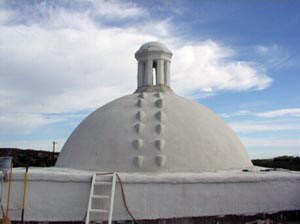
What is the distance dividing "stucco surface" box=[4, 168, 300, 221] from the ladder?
0.15m

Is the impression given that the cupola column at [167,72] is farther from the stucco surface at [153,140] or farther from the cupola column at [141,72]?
the stucco surface at [153,140]

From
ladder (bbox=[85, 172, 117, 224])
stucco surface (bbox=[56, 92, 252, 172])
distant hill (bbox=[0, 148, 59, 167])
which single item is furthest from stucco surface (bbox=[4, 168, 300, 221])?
distant hill (bbox=[0, 148, 59, 167])

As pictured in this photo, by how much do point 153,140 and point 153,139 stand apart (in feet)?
0.09

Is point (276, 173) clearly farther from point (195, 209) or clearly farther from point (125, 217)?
point (125, 217)

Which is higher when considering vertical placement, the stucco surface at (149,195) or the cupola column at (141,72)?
the cupola column at (141,72)

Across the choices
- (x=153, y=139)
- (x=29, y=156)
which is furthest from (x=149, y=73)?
(x=29, y=156)

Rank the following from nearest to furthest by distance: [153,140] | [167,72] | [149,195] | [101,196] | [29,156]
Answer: [101,196]
[149,195]
[153,140]
[167,72]
[29,156]

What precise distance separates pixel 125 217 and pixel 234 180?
2.26m

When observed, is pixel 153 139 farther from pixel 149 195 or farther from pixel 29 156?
pixel 29 156

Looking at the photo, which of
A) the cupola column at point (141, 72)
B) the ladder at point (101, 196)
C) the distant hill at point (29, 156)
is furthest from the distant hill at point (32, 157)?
the ladder at point (101, 196)

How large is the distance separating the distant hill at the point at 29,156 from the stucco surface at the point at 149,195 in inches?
577

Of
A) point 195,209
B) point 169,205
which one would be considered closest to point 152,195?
point 169,205

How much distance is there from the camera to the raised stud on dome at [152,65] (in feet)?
31.6

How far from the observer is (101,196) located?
6008 mm
